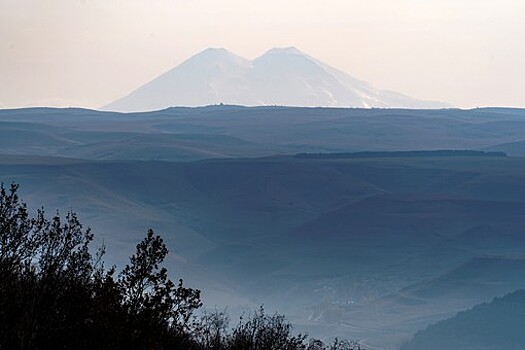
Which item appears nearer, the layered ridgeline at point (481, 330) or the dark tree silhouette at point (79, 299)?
the dark tree silhouette at point (79, 299)

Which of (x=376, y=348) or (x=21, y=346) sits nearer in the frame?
(x=21, y=346)

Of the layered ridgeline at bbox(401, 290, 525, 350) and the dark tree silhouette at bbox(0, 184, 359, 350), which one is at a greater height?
the layered ridgeline at bbox(401, 290, 525, 350)

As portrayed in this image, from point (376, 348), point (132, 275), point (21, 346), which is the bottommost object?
point (21, 346)

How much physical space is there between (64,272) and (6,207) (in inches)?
61.5

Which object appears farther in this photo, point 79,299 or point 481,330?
point 481,330

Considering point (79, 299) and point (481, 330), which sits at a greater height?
point (481, 330)

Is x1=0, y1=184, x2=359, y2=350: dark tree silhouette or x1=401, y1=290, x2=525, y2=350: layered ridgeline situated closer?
x1=0, y1=184, x2=359, y2=350: dark tree silhouette

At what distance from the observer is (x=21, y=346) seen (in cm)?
1603

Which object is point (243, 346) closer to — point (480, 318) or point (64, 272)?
point (64, 272)

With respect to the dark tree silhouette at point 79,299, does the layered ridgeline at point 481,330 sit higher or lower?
higher

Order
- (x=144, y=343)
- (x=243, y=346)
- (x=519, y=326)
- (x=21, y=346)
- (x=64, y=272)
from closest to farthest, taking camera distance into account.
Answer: (x=21, y=346) → (x=144, y=343) → (x=64, y=272) → (x=243, y=346) → (x=519, y=326)

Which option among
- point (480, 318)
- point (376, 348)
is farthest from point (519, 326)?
point (376, 348)

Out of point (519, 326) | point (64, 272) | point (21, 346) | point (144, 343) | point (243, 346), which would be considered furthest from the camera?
point (519, 326)

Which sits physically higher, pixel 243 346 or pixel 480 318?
pixel 480 318
